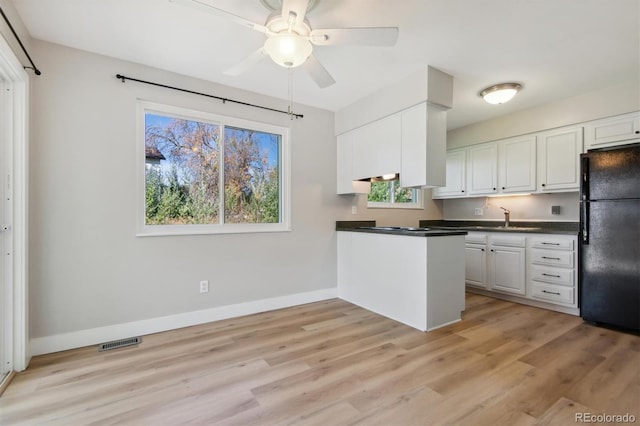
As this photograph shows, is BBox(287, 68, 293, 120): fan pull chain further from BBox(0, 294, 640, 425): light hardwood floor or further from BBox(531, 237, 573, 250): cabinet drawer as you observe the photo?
BBox(531, 237, 573, 250): cabinet drawer

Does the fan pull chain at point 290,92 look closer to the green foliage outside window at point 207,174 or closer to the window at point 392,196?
the green foliage outside window at point 207,174

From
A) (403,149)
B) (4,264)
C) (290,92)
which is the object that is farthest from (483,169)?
(4,264)

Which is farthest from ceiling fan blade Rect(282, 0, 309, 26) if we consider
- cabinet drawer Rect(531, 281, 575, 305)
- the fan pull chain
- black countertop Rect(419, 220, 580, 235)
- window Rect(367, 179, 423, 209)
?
cabinet drawer Rect(531, 281, 575, 305)

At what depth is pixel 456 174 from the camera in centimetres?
477

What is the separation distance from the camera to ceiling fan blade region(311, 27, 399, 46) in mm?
1727

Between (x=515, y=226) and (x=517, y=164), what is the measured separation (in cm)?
89

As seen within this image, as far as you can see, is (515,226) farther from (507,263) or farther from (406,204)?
(406,204)

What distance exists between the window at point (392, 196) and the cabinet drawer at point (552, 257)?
1771mm

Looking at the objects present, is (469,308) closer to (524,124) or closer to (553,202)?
(553,202)

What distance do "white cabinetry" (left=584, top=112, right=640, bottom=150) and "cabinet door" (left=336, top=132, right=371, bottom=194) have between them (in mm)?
2495

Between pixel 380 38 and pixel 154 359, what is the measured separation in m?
2.72

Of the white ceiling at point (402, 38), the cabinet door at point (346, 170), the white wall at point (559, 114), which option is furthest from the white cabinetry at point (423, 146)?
the white wall at point (559, 114)

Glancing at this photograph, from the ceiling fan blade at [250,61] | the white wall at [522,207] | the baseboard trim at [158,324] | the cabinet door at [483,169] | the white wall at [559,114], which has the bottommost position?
the baseboard trim at [158,324]

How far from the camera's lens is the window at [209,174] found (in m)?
2.89
